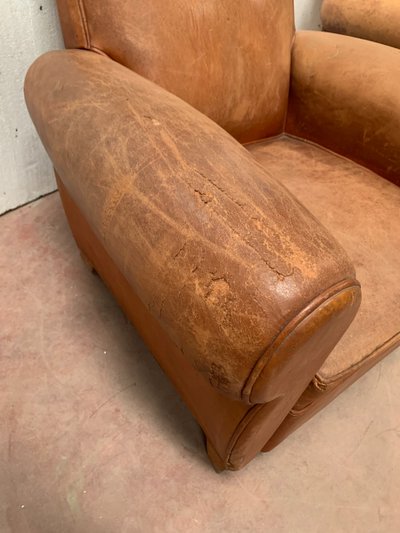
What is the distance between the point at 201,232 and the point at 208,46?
60cm

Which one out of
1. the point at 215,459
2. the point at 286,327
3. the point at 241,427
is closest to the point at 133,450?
the point at 215,459

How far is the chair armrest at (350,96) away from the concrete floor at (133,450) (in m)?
0.54

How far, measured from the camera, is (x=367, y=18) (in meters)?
1.23

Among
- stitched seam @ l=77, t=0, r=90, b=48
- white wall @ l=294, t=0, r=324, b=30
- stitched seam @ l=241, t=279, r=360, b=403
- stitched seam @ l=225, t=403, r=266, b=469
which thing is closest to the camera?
stitched seam @ l=241, t=279, r=360, b=403

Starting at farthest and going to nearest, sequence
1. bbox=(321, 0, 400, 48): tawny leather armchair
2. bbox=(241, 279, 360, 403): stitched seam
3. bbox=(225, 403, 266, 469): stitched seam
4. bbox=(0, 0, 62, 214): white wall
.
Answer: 1. bbox=(321, 0, 400, 48): tawny leather armchair
2. bbox=(0, 0, 62, 214): white wall
3. bbox=(225, 403, 266, 469): stitched seam
4. bbox=(241, 279, 360, 403): stitched seam

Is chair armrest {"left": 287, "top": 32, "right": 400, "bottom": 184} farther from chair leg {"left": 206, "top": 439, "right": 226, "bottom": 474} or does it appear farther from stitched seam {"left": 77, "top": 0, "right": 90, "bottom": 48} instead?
chair leg {"left": 206, "top": 439, "right": 226, "bottom": 474}

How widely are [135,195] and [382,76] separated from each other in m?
0.74

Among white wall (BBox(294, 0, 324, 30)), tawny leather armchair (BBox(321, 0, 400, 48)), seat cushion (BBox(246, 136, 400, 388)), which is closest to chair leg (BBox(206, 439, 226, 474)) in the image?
seat cushion (BBox(246, 136, 400, 388))

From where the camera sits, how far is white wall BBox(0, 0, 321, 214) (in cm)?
94

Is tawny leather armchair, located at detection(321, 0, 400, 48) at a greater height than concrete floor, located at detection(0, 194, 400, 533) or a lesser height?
greater

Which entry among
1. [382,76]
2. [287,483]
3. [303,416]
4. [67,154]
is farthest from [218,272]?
[382,76]

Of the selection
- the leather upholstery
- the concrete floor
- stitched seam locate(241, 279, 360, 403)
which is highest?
stitched seam locate(241, 279, 360, 403)

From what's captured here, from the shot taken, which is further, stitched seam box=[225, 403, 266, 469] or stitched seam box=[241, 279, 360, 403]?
stitched seam box=[225, 403, 266, 469]

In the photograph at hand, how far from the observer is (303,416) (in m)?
0.76
